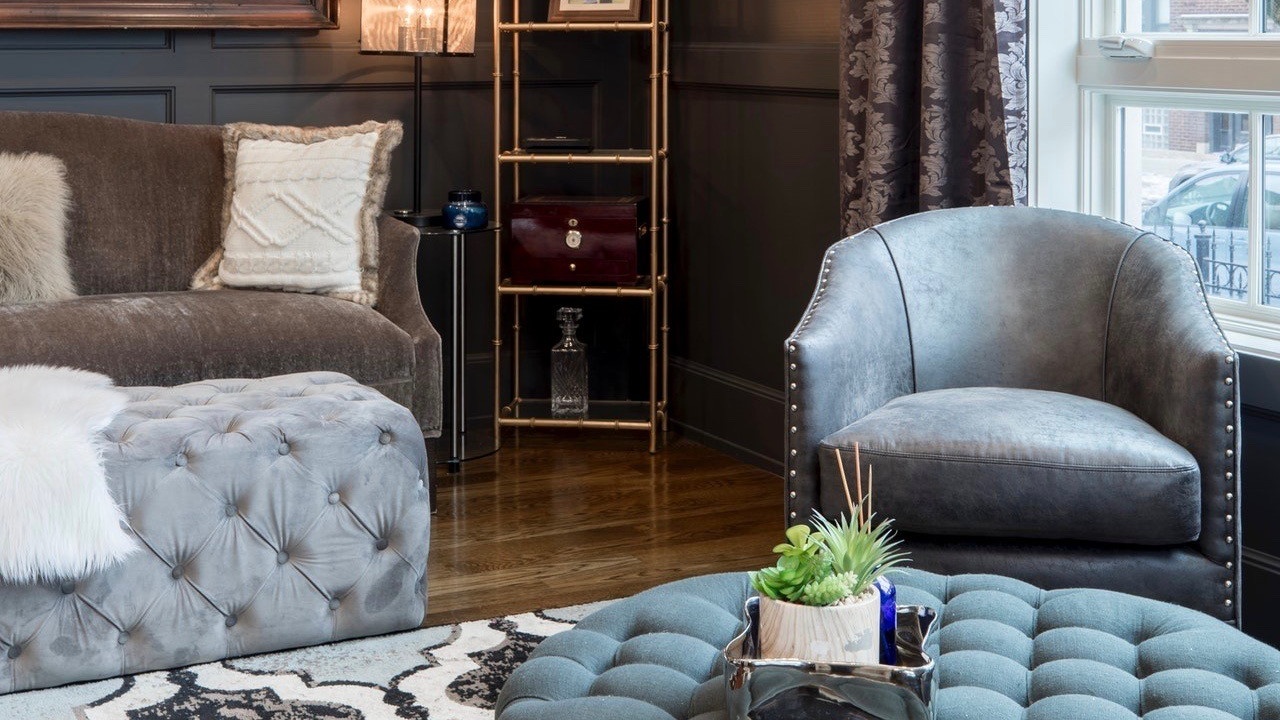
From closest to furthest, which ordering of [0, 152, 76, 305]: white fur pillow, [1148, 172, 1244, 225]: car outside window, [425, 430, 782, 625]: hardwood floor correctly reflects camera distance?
[1148, 172, 1244, 225]: car outside window, [425, 430, 782, 625]: hardwood floor, [0, 152, 76, 305]: white fur pillow

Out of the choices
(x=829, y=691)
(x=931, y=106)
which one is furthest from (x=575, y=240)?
(x=829, y=691)

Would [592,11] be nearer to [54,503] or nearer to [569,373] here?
[569,373]

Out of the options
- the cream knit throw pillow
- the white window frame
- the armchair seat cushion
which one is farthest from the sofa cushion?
the white window frame

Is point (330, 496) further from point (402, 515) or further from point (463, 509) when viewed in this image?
point (463, 509)

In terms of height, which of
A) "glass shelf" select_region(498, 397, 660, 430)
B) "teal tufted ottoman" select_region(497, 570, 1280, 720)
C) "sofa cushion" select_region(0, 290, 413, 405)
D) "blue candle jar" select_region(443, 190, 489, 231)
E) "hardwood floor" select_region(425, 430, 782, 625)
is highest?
"blue candle jar" select_region(443, 190, 489, 231)

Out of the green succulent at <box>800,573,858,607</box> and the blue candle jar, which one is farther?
the blue candle jar

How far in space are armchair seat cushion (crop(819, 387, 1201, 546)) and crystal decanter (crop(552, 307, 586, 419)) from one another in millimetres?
2049

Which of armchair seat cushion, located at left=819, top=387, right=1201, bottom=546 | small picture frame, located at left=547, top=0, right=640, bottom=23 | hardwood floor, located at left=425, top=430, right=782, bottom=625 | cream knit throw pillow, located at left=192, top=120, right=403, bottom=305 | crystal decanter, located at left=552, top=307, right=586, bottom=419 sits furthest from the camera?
crystal decanter, located at left=552, top=307, right=586, bottom=419

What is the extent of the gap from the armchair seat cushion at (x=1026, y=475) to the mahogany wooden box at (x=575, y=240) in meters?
1.83

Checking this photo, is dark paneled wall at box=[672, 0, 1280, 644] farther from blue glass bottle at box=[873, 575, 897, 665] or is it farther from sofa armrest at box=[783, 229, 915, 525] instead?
blue glass bottle at box=[873, 575, 897, 665]

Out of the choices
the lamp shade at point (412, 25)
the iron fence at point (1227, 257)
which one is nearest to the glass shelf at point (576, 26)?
the lamp shade at point (412, 25)

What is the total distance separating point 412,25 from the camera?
3.84 m

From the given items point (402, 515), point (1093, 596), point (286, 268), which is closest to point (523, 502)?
point (286, 268)

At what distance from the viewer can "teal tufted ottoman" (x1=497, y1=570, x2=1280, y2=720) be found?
1.40 meters
